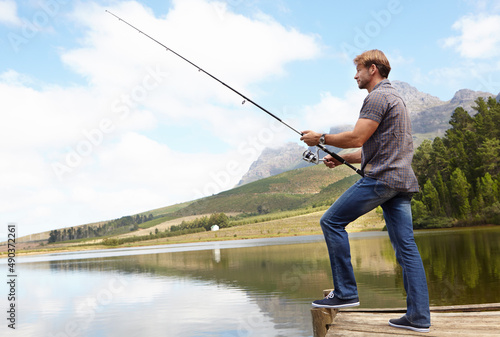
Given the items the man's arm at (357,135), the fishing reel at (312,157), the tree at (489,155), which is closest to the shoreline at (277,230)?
the tree at (489,155)

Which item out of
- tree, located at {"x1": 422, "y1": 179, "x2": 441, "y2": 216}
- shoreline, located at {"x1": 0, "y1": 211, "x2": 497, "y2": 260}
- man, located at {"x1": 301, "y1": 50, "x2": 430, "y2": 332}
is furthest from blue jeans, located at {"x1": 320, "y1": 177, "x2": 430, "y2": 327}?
shoreline, located at {"x1": 0, "y1": 211, "x2": 497, "y2": 260}

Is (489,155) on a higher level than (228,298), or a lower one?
higher

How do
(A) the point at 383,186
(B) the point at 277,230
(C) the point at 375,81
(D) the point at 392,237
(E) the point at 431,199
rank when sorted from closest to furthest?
(A) the point at 383,186
(D) the point at 392,237
(C) the point at 375,81
(E) the point at 431,199
(B) the point at 277,230

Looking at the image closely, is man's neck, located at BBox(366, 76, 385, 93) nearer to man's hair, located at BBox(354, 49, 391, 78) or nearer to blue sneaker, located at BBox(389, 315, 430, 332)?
man's hair, located at BBox(354, 49, 391, 78)

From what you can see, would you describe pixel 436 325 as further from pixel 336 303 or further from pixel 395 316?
pixel 336 303

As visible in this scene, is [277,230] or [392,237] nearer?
[392,237]

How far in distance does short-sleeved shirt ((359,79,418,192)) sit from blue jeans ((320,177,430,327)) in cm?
11

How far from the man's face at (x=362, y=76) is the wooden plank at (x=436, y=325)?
2.38 meters

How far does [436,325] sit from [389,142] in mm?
1740

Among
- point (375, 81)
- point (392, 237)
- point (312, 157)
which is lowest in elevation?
point (392, 237)

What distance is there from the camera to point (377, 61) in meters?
4.25

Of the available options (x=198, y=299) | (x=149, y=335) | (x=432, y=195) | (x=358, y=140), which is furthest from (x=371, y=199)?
(x=432, y=195)

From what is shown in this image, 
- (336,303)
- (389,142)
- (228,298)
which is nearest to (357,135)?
(389,142)

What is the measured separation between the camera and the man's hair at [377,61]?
167 inches
